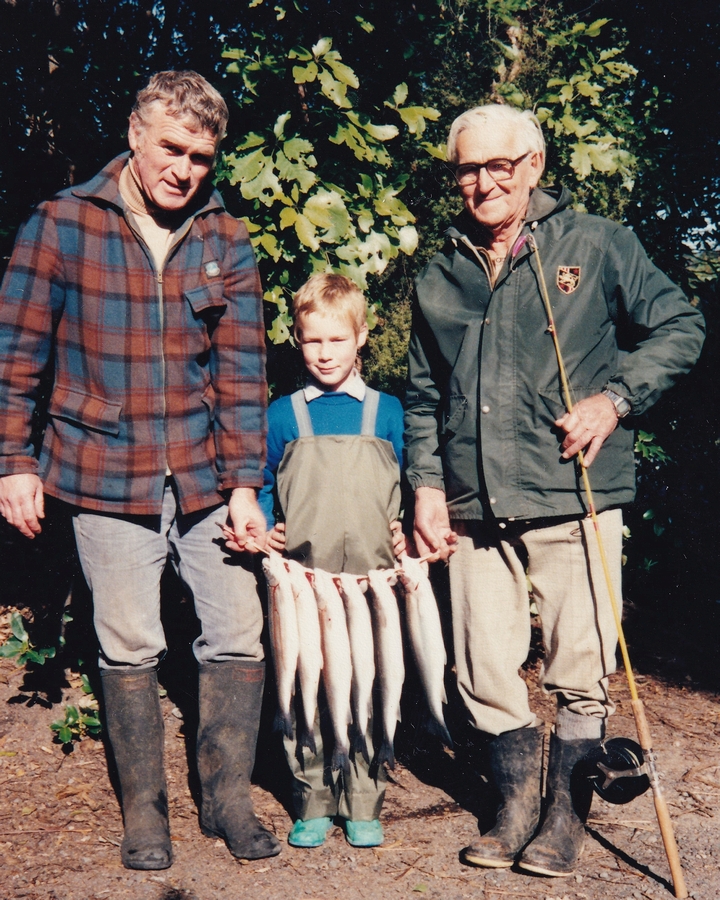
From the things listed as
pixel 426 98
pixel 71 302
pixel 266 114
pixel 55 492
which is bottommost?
pixel 55 492

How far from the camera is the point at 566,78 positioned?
4844 mm

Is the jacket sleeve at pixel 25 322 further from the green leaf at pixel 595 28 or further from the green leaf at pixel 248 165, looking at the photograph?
the green leaf at pixel 595 28

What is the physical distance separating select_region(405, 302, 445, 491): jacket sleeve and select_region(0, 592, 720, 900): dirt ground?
3.73 ft

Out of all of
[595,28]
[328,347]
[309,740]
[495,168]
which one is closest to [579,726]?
[309,740]

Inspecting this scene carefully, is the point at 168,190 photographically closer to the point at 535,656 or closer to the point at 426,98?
the point at 426,98

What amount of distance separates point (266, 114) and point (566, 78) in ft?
5.93

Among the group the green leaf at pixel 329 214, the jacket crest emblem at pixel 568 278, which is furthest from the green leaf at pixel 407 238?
the jacket crest emblem at pixel 568 278

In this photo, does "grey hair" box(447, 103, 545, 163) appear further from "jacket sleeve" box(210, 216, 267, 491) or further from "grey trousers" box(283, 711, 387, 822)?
"grey trousers" box(283, 711, 387, 822)

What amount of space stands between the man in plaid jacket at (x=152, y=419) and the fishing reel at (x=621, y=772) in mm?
1278

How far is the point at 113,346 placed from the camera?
3.18 meters

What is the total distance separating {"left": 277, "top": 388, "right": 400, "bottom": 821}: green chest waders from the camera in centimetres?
339

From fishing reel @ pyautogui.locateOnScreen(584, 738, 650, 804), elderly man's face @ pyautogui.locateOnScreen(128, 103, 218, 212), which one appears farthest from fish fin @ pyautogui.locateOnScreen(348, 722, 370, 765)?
elderly man's face @ pyautogui.locateOnScreen(128, 103, 218, 212)

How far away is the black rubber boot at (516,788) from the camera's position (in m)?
3.38

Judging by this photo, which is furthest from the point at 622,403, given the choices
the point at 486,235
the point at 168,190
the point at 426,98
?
the point at 426,98
